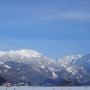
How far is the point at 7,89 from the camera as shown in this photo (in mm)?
94000

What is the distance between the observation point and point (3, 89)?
9444cm

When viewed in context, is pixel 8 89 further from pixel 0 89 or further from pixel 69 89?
pixel 69 89

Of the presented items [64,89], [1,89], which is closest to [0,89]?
[1,89]

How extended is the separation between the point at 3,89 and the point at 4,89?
0.37 m

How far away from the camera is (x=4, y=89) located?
3730 inches

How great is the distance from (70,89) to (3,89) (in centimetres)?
1563

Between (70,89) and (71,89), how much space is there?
33 cm

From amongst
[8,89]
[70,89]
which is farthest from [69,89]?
[8,89]

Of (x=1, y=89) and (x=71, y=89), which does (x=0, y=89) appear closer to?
(x=1, y=89)

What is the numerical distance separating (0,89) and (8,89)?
229cm

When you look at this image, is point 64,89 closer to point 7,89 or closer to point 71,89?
point 71,89

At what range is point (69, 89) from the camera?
98.4m

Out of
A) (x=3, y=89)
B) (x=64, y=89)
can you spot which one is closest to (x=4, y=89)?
(x=3, y=89)

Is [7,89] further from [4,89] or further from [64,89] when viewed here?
[64,89]
